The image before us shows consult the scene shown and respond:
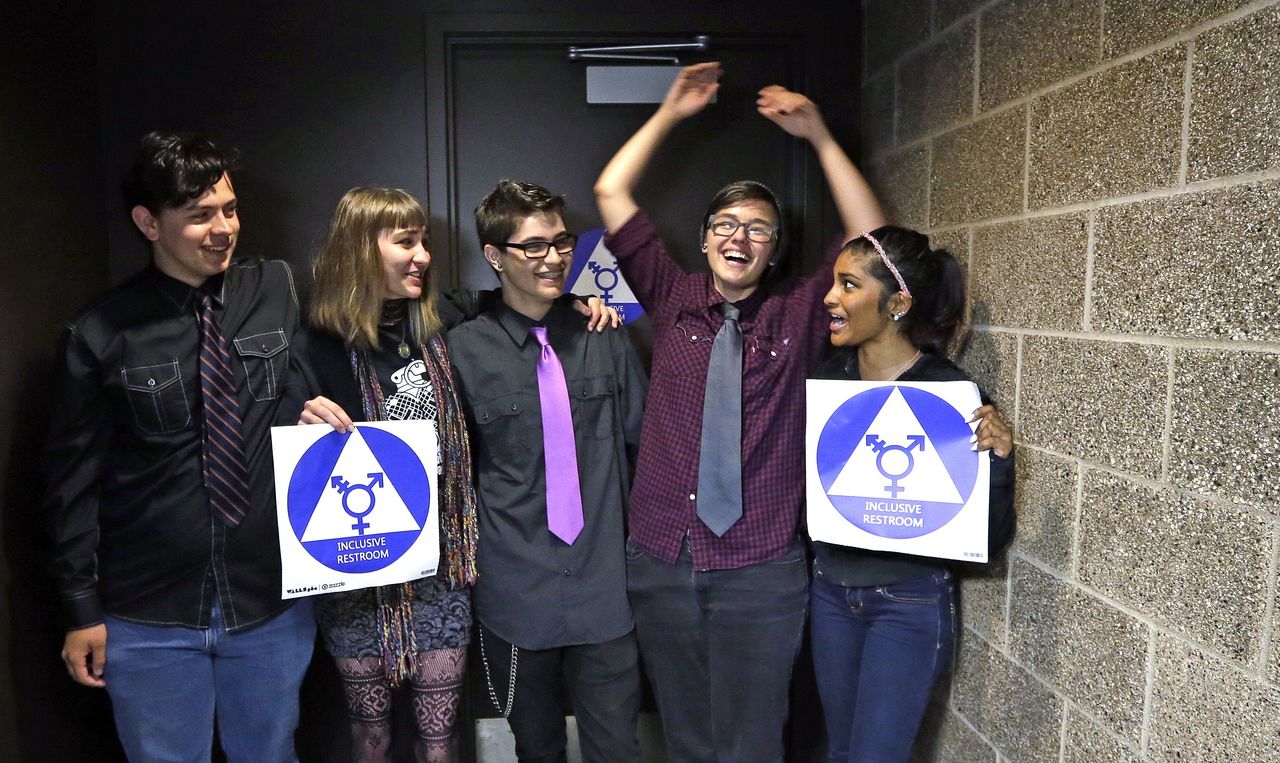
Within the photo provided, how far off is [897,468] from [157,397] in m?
1.47

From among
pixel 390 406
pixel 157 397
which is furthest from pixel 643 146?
pixel 157 397

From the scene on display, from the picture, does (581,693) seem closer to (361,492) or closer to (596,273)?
(361,492)

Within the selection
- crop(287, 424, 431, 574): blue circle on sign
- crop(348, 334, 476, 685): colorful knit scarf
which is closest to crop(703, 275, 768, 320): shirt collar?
crop(348, 334, 476, 685): colorful knit scarf

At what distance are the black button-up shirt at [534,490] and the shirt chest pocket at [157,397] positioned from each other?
55 centimetres

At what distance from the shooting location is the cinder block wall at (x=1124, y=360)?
1.01m

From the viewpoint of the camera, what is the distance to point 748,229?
1.67 metres

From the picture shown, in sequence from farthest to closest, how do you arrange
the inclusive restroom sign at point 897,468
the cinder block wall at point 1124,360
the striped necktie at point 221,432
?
the striped necktie at point 221,432, the inclusive restroom sign at point 897,468, the cinder block wall at point 1124,360

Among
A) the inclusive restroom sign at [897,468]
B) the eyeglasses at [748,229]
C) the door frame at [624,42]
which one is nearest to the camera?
the inclusive restroom sign at [897,468]

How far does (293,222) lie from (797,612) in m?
1.71

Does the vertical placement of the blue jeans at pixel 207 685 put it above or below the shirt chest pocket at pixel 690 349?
below

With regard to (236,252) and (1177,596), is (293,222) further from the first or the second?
(1177,596)

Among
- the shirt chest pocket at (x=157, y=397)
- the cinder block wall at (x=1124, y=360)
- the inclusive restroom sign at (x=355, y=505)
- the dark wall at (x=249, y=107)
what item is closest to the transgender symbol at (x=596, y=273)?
the dark wall at (x=249, y=107)

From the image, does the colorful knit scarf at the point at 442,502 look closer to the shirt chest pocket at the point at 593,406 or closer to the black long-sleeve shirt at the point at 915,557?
the shirt chest pocket at the point at 593,406

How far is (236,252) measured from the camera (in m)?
2.18
